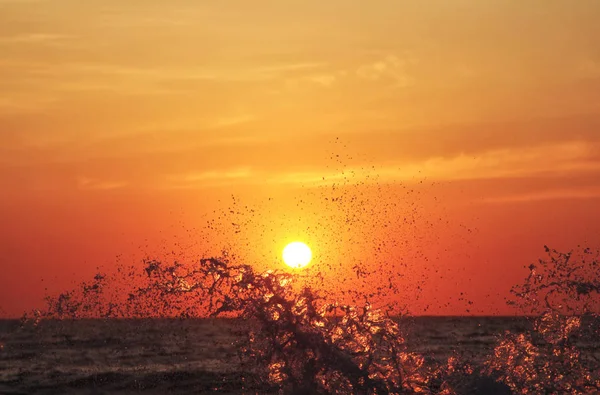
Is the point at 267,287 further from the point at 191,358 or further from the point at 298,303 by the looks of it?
the point at 191,358

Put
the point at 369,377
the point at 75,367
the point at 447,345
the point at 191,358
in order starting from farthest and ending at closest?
the point at 447,345 → the point at 191,358 → the point at 75,367 → the point at 369,377

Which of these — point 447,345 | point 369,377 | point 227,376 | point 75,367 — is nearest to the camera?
point 369,377

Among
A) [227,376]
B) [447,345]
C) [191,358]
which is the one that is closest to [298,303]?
[227,376]

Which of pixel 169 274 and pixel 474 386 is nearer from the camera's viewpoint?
pixel 169 274

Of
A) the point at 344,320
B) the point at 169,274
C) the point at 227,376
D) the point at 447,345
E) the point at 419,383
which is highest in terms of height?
the point at 447,345

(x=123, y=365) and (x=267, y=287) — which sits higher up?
(x=123, y=365)

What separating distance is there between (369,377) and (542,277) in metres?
5.47

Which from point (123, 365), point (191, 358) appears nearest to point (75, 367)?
point (123, 365)

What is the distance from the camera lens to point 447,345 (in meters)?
81.3

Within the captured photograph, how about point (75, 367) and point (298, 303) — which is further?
point (75, 367)

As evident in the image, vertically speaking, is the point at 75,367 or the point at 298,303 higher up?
the point at 75,367

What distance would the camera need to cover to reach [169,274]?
880 inches

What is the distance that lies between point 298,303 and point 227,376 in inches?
1063

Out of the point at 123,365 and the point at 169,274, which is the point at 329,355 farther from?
the point at 123,365
